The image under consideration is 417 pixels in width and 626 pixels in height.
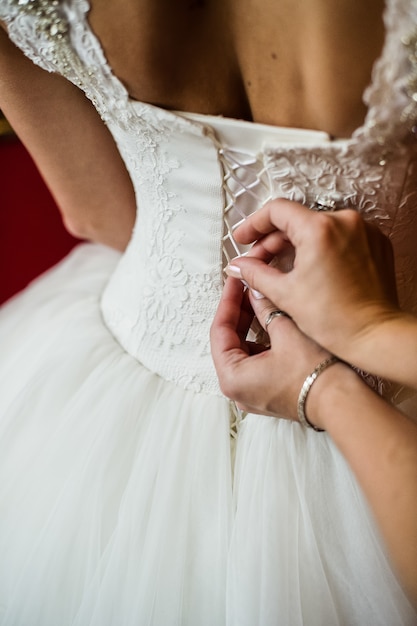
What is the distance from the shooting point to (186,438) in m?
0.61

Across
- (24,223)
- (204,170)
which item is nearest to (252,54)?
(204,170)

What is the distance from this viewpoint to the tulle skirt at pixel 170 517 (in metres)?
0.49

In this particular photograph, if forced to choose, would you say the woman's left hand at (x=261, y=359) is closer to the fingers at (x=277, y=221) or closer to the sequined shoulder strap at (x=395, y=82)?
the fingers at (x=277, y=221)

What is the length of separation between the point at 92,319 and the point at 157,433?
23cm

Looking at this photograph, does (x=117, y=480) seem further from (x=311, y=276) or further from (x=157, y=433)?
(x=311, y=276)

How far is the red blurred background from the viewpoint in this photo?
56.7 inches

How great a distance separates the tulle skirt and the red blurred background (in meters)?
0.81

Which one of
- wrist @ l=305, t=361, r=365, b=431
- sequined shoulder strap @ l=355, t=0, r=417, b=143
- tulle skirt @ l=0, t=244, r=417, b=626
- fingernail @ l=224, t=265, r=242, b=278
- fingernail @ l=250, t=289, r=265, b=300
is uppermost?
sequined shoulder strap @ l=355, t=0, r=417, b=143

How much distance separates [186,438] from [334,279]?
0.27m

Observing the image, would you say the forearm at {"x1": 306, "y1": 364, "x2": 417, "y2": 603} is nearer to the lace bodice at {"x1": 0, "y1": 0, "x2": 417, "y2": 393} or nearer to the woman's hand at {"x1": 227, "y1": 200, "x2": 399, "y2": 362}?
the woman's hand at {"x1": 227, "y1": 200, "x2": 399, "y2": 362}

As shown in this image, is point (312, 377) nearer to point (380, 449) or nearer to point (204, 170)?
point (380, 449)

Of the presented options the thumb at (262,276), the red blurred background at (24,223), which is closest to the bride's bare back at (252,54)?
the thumb at (262,276)

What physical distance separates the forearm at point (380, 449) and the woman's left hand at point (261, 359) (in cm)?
2

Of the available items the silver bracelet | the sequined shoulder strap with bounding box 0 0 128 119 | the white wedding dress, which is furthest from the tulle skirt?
the sequined shoulder strap with bounding box 0 0 128 119
